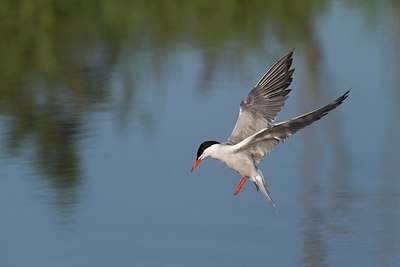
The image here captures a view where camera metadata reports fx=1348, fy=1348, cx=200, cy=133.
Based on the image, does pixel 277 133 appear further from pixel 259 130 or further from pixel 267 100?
pixel 267 100

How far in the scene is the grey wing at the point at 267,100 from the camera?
7.19 m

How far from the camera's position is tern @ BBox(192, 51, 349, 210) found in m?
6.30

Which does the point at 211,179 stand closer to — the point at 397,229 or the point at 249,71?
the point at 397,229

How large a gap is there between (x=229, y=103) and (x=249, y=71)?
97 centimetres

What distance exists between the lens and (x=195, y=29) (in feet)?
40.1

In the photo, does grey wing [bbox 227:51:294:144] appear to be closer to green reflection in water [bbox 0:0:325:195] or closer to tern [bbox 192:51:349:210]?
tern [bbox 192:51:349:210]

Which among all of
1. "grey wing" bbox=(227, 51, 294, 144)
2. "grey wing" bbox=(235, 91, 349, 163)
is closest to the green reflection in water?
"grey wing" bbox=(227, 51, 294, 144)

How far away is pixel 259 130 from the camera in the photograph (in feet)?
23.2

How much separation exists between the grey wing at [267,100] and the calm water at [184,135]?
0.53m

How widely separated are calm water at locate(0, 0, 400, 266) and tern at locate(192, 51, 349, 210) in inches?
16.3

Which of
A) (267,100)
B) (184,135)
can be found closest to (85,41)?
(184,135)

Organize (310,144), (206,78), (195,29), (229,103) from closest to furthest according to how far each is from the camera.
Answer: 1. (310,144)
2. (229,103)
3. (206,78)
4. (195,29)

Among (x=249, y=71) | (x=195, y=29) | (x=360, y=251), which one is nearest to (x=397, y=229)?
(x=360, y=251)

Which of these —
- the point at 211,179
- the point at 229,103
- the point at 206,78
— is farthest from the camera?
the point at 206,78
